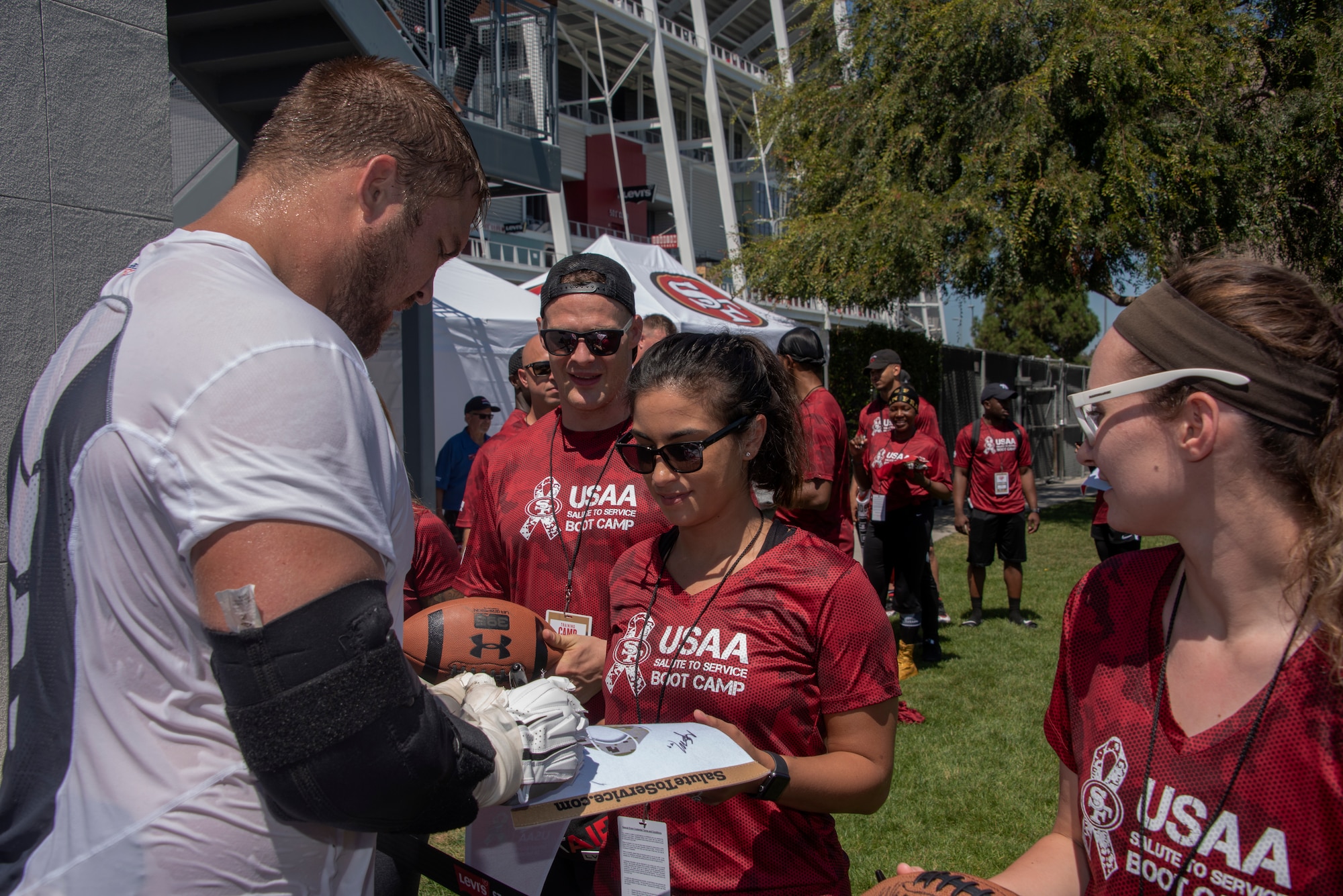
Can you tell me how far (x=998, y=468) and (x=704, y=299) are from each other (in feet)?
12.4

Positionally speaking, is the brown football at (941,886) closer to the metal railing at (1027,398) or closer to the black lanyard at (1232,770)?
the black lanyard at (1232,770)

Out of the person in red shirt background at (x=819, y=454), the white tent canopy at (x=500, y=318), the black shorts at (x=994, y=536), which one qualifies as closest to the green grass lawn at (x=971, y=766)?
the black shorts at (x=994, y=536)

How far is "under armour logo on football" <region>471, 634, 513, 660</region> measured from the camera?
8.23 ft

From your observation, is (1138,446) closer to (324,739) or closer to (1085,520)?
(324,739)

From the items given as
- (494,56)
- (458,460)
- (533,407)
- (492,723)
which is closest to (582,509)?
(492,723)

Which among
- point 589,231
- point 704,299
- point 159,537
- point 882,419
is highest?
point 589,231

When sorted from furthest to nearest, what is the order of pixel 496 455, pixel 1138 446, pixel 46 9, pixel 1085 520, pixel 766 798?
1. pixel 1085 520
2. pixel 46 9
3. pixel 496 455
4. pixel 766 798
5. pixel 1138 446

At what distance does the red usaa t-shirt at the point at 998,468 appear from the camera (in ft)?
28.5

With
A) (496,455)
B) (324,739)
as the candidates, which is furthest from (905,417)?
(324,739)

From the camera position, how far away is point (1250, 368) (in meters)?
1.42

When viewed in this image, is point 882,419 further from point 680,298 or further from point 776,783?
point 776,783

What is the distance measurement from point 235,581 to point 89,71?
11.3ft

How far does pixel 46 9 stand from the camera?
351cm

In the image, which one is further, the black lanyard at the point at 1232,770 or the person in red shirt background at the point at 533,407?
the person in red shirt background at the point at 533,407
